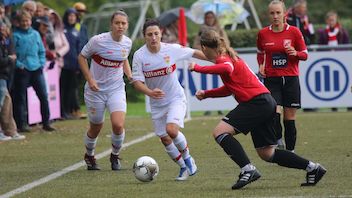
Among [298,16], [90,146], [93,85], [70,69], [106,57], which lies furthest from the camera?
[70,69]

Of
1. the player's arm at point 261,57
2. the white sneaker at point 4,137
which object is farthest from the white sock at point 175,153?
the white sneaker at point 4,137

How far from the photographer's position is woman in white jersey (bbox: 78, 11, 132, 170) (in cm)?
1298

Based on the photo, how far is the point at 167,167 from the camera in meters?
13.1

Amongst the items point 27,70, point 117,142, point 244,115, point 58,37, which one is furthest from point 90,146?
point 58,37

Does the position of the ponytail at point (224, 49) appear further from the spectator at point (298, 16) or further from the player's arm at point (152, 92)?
the spectator at point (298, 16)

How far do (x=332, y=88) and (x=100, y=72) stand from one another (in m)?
9.89

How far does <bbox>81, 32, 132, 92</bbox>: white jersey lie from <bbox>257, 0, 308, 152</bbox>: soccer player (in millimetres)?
1784

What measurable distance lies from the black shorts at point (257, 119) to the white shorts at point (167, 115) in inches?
43.4

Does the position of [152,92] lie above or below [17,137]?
above

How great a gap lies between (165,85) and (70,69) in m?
10.3

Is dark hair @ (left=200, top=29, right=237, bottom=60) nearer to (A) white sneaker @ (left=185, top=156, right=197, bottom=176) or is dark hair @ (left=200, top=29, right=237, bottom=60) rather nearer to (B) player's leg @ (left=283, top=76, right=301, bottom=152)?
(A) white sneaker @ (left=185, top=156, right=197, bottom=176)

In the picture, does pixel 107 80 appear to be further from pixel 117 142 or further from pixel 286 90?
pixel 286 90

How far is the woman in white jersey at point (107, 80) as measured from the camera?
12984 millimetres

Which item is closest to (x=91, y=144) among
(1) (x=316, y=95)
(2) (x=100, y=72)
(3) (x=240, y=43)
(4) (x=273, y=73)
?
(2) (x=100, y=72)
